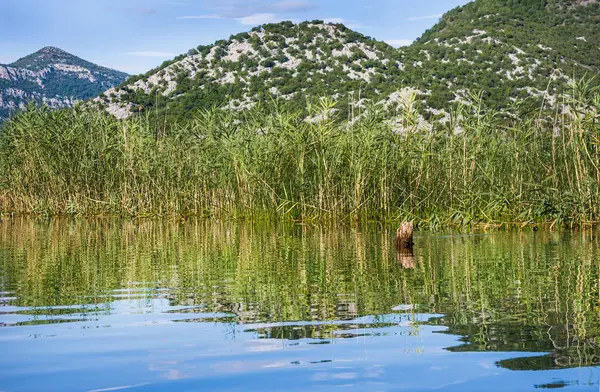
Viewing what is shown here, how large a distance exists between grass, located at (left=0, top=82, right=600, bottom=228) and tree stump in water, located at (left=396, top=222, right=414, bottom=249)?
294 centimetres

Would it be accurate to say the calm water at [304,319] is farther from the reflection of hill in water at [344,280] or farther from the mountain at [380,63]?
the mountain at [380,63]

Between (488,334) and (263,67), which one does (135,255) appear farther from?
(263,67)

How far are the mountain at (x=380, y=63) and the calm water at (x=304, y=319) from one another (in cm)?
7530

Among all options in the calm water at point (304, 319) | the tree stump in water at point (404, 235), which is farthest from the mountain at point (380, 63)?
the calm water at point (304, 319)

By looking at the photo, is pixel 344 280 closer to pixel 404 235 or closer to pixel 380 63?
pixel 404 235

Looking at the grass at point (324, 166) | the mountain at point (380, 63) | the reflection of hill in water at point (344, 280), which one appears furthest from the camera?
the mountain at point (380, 63)

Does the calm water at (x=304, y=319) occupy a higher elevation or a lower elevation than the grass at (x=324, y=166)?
lower

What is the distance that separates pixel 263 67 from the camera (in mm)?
103188

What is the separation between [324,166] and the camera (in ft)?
44.2

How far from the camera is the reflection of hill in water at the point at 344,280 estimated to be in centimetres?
452

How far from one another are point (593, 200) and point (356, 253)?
438 cm

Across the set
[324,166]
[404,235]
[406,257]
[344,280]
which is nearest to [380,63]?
[324,166]

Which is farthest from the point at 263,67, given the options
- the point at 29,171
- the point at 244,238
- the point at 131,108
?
the point at 244,238

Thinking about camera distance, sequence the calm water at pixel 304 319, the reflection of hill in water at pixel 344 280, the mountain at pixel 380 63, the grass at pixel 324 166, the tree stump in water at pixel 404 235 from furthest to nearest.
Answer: the mountain at pixel 380 63 → the grass at pixel 324 166 → the tree stump in water at pixel 404 235 → the reflection of hill in water at pixel 344 280 → the calm water at pixel 304 319
